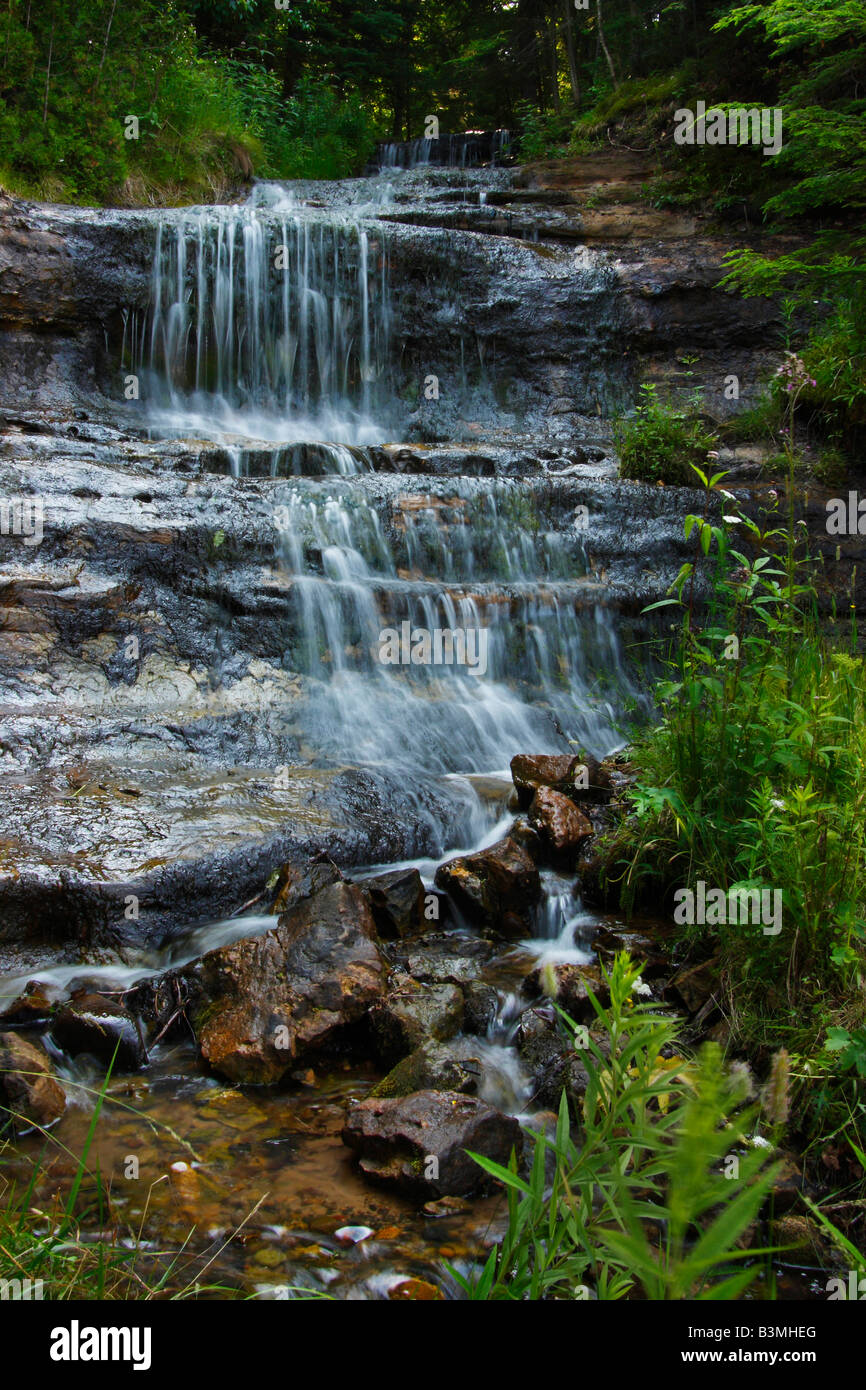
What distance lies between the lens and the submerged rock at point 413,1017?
10.3ft

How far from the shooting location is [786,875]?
288 cm

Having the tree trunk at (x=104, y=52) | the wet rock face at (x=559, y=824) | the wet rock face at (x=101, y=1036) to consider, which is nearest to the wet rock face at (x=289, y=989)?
the wet rock face at (x=101, y=1036)

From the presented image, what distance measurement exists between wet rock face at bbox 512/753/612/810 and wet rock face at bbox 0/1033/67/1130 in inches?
113

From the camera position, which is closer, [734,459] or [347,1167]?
[347,1167]

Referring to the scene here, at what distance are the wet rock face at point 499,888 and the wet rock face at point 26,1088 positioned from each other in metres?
2.00

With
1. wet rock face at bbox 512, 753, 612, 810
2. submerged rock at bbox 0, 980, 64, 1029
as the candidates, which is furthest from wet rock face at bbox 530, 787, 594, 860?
submerged rock at bbox 0, 980, 64, 1029

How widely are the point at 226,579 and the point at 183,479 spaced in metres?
1.07

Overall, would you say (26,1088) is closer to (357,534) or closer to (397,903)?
(397,903)

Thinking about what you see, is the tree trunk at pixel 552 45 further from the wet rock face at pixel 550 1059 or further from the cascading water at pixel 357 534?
the wet rock face at pixel 550 1059

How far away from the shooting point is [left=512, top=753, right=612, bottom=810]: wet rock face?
4949 mm

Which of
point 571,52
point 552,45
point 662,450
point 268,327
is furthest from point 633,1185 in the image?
point 552,45

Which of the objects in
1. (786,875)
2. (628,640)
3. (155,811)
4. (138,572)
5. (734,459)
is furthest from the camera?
(734,459)
